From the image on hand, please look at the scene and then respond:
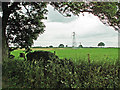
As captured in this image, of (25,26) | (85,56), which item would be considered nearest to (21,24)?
(25,26)

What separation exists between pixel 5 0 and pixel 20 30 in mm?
3024

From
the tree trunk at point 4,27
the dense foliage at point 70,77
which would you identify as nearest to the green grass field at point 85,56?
the dense foliage at point 70,77

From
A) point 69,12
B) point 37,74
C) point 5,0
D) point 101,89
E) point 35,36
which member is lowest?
point 101,89

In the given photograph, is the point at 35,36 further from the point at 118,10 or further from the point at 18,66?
the point at 118,10

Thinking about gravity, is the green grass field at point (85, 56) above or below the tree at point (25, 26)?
below

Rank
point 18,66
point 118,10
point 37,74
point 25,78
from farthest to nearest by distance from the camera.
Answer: point 118,10 < point 18,66 < point 25,78 < point 37,74

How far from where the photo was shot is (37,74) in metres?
8.64

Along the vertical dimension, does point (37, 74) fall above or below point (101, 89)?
above

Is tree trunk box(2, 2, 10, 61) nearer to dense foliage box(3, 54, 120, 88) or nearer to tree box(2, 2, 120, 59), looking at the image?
tree box(2, 2, 120, 59)

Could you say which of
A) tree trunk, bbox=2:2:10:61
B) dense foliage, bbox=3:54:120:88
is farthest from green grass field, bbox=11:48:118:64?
tree trunk, bbox=2:2:10:61

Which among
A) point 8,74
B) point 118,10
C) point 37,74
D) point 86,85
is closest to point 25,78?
point 37,74

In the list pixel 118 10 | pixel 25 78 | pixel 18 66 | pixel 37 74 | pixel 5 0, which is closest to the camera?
pixel 37 74

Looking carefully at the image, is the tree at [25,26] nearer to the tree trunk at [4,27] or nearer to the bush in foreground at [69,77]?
the tree trunk at [4,27]

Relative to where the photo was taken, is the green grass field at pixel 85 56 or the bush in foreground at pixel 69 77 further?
the green grass field at pixel 85 56
